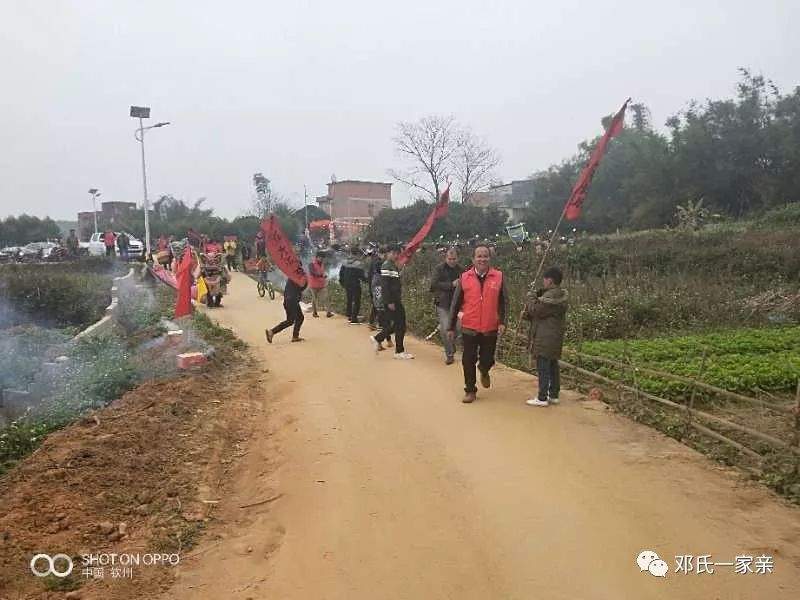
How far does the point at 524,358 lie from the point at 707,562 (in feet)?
19.4

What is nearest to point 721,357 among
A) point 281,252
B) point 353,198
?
point 281,252

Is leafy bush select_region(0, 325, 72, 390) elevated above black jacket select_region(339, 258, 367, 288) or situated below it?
below

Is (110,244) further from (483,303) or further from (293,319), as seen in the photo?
(483,303)

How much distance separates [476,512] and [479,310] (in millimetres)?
3064

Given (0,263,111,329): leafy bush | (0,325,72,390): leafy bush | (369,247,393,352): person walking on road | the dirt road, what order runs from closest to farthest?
the dirt road
(0,325,72,390): leafy bush
(369,247,393,352): person walking on road
(0,263,111,329): leafy bush

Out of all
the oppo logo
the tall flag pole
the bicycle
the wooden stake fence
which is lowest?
the oppo logo

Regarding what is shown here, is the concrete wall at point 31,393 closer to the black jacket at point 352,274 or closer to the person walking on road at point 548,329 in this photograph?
the black jacket at point 352,274

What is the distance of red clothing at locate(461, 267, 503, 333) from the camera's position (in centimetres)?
736

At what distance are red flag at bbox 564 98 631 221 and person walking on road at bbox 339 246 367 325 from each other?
16.4ft

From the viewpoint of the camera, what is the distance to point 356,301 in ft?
45.5

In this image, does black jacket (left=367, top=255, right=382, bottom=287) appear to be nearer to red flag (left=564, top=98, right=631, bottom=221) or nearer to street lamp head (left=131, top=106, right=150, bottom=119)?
red flag (left=564, top=98, right=631, bottom=221)

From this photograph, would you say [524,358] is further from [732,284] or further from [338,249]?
[338,249]

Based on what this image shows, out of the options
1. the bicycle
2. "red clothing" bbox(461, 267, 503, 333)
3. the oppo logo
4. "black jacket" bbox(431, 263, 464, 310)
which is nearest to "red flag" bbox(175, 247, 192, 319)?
"black jacket" bbox(431, 263, 464, 310)

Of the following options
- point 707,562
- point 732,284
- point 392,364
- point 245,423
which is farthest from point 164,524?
point 732,284
